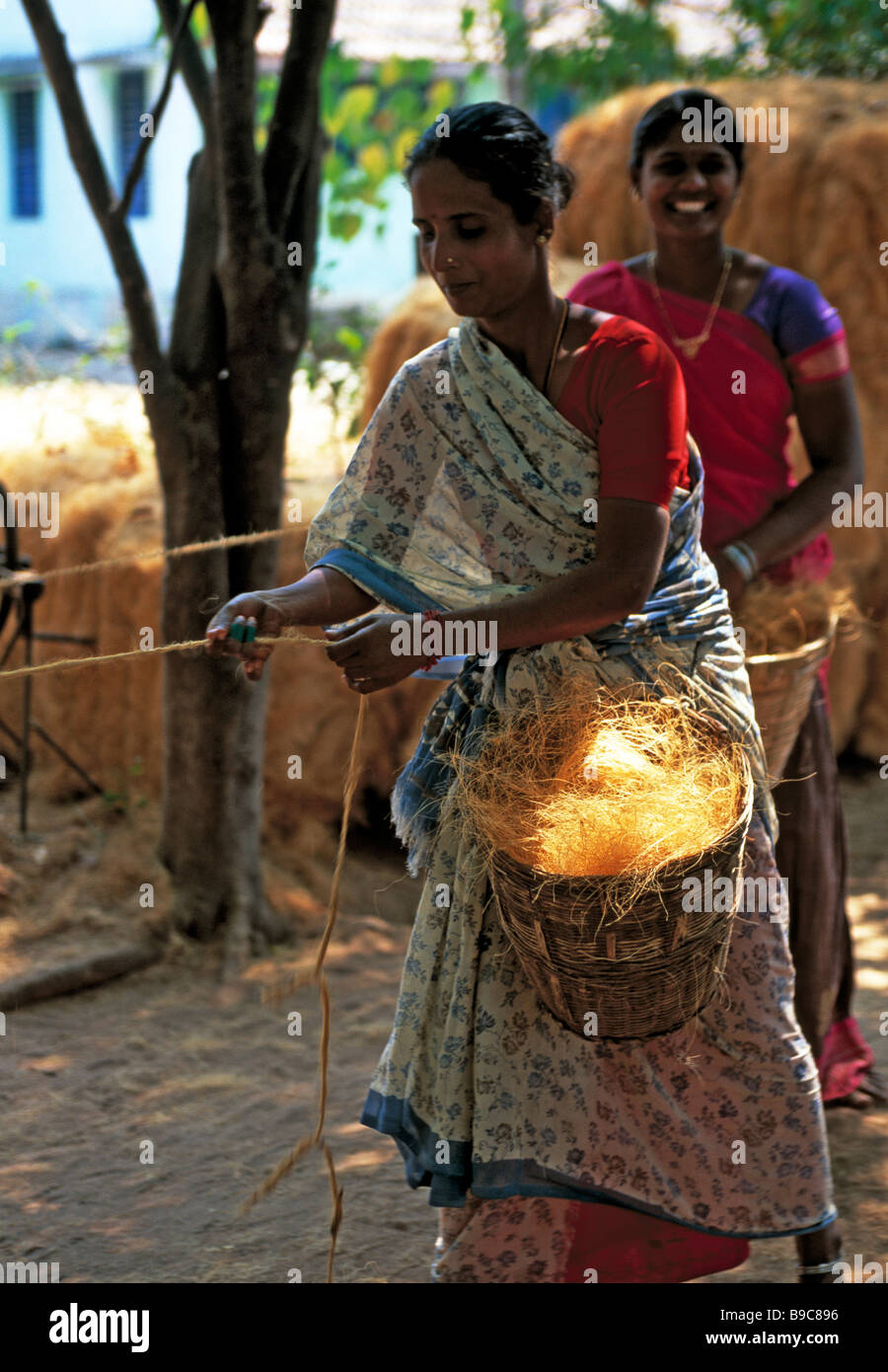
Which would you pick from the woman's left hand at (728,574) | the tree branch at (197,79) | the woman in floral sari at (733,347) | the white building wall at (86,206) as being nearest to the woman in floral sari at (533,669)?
the woman's left hand at (728,574)

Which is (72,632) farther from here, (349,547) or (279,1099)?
(349,547)

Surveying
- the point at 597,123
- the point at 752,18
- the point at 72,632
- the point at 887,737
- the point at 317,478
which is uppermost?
the point at 752,18

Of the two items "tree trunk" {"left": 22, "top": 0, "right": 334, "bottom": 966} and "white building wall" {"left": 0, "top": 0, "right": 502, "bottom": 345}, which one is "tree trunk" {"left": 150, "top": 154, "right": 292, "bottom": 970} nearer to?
"tree trunk" {"left": 22, "top": 0, "right": 334, "bottom": 966}

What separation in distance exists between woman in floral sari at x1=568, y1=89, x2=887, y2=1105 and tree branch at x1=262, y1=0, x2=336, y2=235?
1529 mm

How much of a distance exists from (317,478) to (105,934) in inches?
91.4

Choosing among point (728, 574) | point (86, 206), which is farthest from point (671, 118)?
point (86, 206)

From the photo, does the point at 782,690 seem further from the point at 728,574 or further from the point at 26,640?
the point at 26,640

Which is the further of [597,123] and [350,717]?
[597,123]

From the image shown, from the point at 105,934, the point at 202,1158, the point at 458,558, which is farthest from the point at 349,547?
the point at 105,934

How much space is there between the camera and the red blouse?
2.27 metres

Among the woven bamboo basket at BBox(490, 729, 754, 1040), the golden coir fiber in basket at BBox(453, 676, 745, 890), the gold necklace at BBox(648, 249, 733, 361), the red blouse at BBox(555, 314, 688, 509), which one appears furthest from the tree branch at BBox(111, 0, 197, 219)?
the woven bamboo basket at BBox(490, 729, 754, 1040)

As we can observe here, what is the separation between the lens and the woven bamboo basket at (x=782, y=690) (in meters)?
3.04

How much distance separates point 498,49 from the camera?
9.52m
